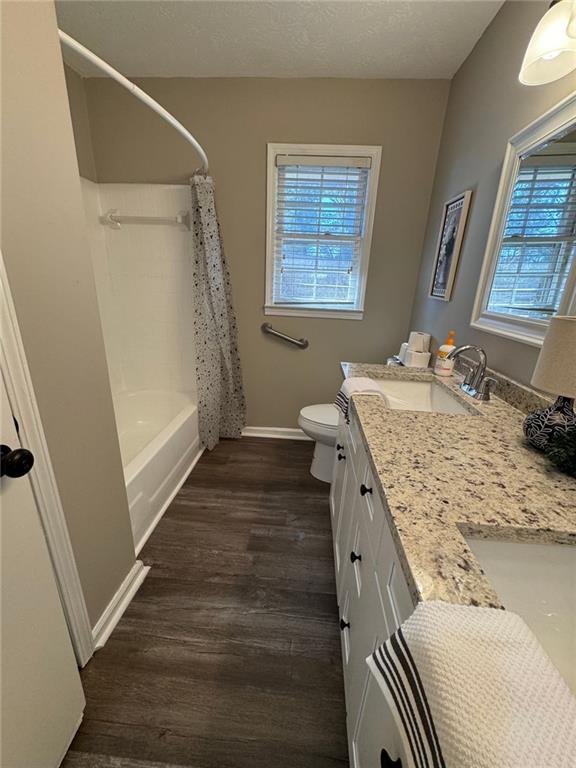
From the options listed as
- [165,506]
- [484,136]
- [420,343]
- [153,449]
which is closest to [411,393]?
[420,343]

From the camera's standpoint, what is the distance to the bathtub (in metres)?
1.60

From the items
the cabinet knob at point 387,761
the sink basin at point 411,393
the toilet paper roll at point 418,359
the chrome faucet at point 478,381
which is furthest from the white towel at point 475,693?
the toilet paper roll at point 418,359

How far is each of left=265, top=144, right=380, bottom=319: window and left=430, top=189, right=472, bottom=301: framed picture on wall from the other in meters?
0.53

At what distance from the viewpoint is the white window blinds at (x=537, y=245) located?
1011 millimetres

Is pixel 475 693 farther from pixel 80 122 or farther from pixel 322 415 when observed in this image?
pixel 80 122

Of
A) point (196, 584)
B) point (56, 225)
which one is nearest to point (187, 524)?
point (196, 584)

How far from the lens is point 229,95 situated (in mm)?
2068

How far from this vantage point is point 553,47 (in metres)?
0.93

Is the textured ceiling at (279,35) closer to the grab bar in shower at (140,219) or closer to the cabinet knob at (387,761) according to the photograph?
the grab bar in shower at (140,219)

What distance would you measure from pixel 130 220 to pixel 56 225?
1762 mm

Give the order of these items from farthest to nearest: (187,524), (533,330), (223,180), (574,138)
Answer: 1. (223,180)
2. (187,524)
3. (533,330)
4. (574,138)

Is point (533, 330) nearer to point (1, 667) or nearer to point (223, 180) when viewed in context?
point (1, 667)

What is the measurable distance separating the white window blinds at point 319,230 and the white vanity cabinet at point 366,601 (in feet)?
4.97

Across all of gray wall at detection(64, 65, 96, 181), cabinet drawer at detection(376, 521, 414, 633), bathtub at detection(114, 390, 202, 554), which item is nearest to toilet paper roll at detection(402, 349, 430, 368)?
cabinet drawer at detection(376, 521, 414, 633)
